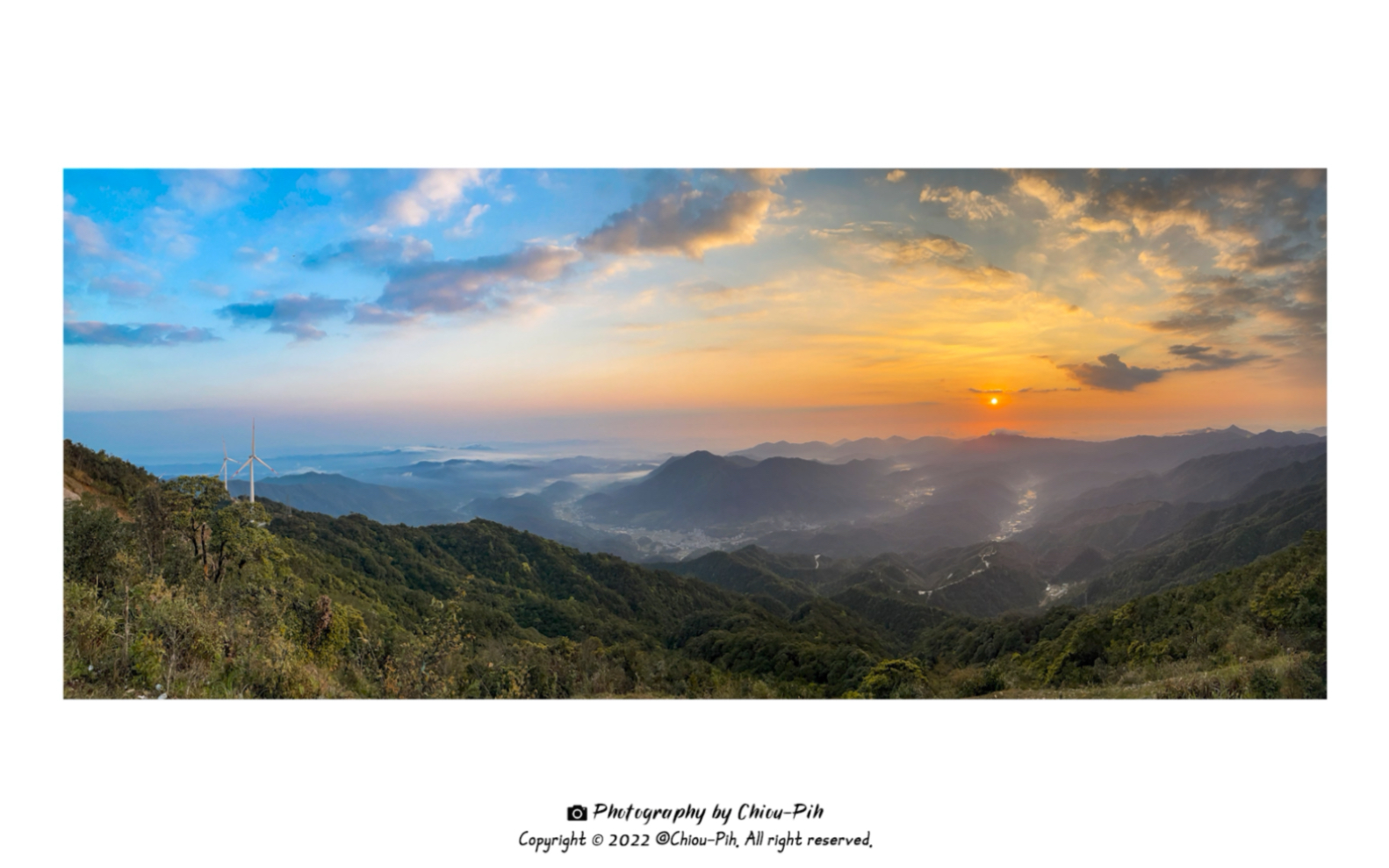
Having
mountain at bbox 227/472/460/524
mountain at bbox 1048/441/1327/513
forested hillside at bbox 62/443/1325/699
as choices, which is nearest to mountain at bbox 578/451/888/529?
mountain at bbox 227/472/460/524

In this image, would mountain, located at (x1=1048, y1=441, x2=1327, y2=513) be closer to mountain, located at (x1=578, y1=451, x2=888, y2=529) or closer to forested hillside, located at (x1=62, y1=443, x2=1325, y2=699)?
forested hillside, located at (x1=62, y1=443, x2=1325, y2=699)

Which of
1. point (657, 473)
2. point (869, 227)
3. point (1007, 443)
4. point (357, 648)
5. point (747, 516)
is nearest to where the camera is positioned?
point (357, 648)

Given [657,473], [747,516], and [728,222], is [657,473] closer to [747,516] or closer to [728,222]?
[728,222]

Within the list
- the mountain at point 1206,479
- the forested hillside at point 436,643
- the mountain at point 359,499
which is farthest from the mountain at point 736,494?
the mountain at point 1206,479

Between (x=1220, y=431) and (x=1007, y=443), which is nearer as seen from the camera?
(x=1220, y=431)

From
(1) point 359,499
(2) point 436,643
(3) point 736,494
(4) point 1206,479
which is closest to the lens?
(2) point 436,643

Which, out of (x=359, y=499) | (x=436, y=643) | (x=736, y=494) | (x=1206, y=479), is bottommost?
(x=436, y=643)

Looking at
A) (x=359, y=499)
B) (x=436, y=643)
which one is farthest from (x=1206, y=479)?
(x=359, y=499)

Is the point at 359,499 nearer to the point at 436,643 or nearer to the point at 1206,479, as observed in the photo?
the point at 436,643

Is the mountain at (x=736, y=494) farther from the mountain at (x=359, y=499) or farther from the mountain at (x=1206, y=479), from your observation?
the mountain at (x=1206, y=479)

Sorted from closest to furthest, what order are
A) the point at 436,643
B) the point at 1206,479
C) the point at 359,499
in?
the point at 436,643 < the point at 1206,479 < the point at 359,499
